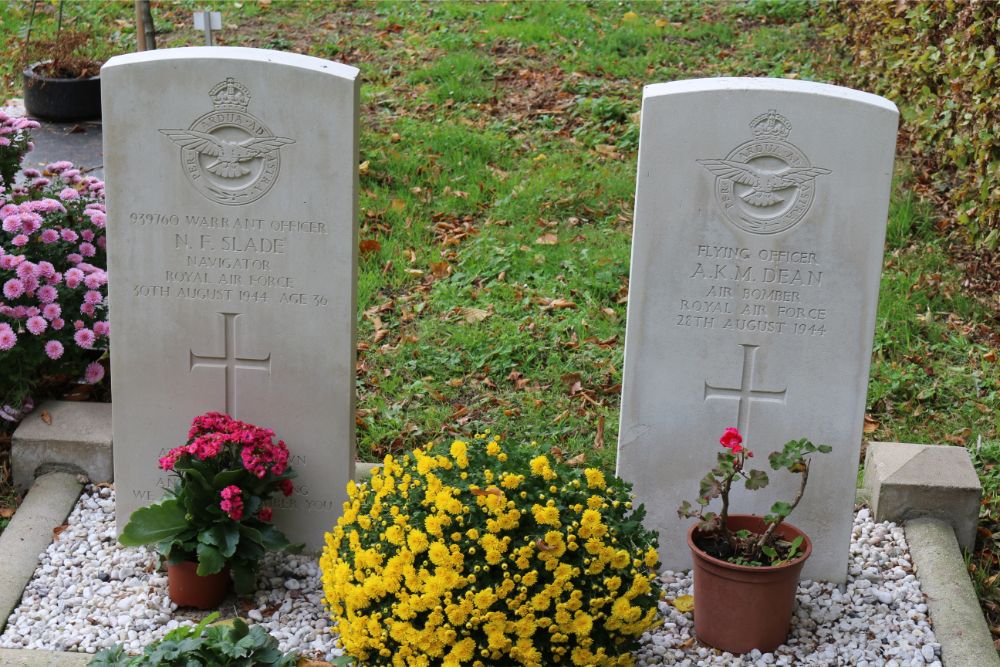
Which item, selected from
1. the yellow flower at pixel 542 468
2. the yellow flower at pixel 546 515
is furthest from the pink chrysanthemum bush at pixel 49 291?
the yellow flower at pixel 546 515

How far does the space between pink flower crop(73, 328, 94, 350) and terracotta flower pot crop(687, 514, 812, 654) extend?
2527mm

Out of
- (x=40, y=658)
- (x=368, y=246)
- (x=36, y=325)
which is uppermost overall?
(x=368, y=246)

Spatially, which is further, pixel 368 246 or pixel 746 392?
pixel 368 246

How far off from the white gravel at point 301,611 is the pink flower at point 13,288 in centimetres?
91

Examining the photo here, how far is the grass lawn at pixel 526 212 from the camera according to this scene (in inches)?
213

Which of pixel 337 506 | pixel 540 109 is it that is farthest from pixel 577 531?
pixel 540 109

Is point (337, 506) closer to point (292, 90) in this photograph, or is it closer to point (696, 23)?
point (292, 90)

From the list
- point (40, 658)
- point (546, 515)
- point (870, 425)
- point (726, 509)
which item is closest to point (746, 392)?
point (726, 509)

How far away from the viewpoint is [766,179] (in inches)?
150

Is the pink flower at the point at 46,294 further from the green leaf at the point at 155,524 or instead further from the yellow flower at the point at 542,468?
the yellow flower at the point at 542,468

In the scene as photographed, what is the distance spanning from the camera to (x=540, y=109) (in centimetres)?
877

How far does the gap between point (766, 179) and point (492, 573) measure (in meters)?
1.61

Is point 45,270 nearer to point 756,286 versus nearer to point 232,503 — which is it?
point 232,503

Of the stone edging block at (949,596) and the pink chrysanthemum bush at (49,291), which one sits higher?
the pink chrysanthemum bush at (49,291)
